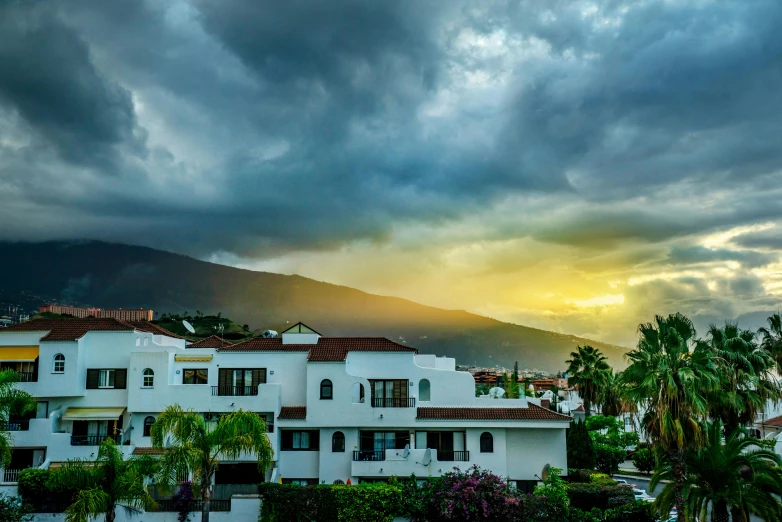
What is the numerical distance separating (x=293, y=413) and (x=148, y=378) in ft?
33.5

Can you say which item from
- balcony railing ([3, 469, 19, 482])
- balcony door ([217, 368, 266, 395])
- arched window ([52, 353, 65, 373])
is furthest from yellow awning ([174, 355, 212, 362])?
balcony railing ([3, 469, 19, 482])

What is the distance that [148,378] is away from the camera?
47.0m

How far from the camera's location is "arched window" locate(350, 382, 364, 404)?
4619cm

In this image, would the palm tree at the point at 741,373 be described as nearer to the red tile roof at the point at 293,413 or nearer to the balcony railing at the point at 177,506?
the red tile roof at the point at 293,413

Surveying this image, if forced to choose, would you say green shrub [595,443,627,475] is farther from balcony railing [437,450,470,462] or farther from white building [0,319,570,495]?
balcony railing [437,450,470,462]

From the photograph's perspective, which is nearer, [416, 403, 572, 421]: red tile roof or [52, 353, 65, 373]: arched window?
[416, 403, 572, 421]: red tile roof

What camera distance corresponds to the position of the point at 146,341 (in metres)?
50.6

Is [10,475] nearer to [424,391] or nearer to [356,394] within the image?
[356,394]

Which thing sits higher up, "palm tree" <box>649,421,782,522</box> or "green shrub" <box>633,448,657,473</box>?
"palm tree" <box>649,421,782,522</box>

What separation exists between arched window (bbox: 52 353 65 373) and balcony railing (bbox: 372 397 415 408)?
21.3 metres

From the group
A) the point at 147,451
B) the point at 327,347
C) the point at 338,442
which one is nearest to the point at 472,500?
the point at 338,442

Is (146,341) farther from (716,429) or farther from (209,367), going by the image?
(716,429)

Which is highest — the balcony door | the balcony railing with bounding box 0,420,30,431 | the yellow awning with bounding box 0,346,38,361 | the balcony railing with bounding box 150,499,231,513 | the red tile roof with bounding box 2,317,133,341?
the red tile roof with bounding box 2,317,133,341

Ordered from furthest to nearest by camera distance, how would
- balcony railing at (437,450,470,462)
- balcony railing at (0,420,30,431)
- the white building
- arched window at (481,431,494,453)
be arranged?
arched window at (481,431,494,453) → balcony railing at (437,450,470,462) → the white building → balcony railing at (0,420,30,431)
